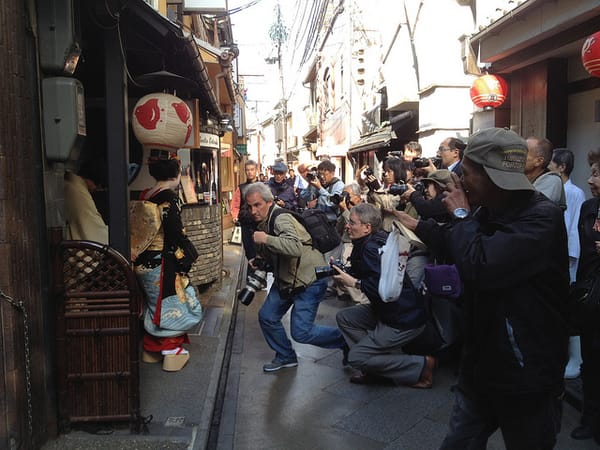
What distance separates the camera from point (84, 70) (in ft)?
21.1

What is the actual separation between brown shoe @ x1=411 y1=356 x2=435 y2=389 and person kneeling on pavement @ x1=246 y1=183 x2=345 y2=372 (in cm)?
88

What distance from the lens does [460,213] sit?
101 inches

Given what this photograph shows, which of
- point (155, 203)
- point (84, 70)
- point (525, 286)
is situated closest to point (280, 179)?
point (84, 70)

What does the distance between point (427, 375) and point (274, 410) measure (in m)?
1.49

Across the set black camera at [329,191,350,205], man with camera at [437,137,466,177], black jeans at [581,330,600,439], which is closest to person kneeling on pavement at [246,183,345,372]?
black camera at [329,191,350,205]

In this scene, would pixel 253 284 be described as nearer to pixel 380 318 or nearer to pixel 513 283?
pixel 380 318

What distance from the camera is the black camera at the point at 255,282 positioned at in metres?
5.52

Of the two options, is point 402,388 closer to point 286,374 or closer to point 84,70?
point 286,374

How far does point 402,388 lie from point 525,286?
124 inches

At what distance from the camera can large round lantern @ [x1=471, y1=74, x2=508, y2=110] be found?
32.8 feet

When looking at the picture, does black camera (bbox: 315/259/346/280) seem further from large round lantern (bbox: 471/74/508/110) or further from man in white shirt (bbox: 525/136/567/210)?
large round lantern (bbox: 471/74/508/110)

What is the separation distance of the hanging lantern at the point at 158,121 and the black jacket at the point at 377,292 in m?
2.19

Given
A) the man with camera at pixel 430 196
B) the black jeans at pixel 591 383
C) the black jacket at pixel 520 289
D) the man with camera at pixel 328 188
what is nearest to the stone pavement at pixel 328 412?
the black jeans at pixel 591 383

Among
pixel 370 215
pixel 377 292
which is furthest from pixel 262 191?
pixel 377 292
